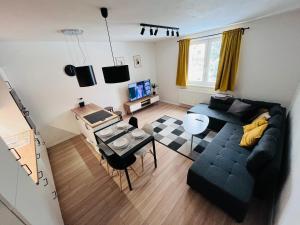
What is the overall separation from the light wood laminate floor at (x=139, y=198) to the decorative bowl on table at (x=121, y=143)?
0.78 m

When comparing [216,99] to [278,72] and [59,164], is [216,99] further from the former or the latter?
[59,164]

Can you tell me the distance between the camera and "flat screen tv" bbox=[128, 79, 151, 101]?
451cm

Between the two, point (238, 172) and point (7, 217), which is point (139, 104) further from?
point (7, 217)

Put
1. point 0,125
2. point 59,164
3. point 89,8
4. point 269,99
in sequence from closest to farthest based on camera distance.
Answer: point 89,8, point 0,125, point 59,164, point 269,99

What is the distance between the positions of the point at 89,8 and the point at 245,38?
3411 mm

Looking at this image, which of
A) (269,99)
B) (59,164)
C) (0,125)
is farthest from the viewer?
(269,99)

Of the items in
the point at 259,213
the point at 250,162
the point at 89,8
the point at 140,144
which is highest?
the point at 89,8

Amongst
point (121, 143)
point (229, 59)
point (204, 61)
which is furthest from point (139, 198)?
point (204, 61)

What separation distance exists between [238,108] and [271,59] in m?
1.23

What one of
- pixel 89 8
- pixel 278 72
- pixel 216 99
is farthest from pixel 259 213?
pixel 89 8

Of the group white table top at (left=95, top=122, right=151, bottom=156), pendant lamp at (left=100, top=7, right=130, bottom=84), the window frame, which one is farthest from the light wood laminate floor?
the window frame

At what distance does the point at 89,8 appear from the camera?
1.41m

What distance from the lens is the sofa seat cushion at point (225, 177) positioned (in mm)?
1469

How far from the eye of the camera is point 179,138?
10.3 ft
